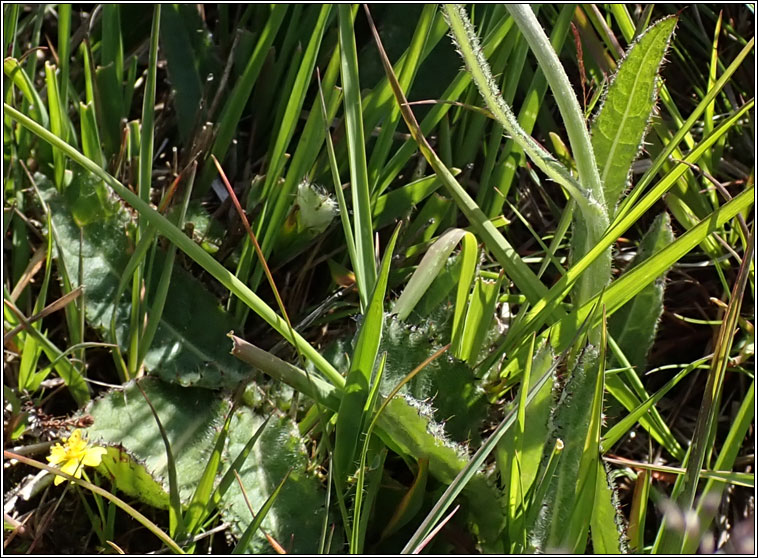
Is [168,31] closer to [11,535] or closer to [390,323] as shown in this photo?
[390,323]

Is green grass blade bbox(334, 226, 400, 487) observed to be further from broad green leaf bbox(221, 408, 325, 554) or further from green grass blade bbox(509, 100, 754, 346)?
green grass blade bbox(509, 100, 754, 346)

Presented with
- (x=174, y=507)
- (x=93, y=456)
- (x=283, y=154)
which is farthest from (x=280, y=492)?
(x=283, y=154)

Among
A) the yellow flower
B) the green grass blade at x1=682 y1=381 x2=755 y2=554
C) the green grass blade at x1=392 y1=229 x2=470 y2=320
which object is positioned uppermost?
the green grass blade at x1=392 y1=229 x2=470 y2=320

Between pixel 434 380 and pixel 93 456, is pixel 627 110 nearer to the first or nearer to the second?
pixel 434 380

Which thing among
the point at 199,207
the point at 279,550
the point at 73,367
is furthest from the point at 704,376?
the point at 73,367

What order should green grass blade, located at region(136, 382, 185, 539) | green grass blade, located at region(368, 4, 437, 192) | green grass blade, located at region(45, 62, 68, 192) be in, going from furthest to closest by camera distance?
green grass blade, located at region(45, 62, 68, 192)
green grass blade, located at region(368, 4, 437, 192)
green grass blade, located at region(136, 382, 185, 539)

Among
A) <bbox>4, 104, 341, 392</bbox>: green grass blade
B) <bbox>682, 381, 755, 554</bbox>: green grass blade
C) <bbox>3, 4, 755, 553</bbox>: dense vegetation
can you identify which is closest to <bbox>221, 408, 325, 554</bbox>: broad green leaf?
<bbox>3, 4, 755, 553</bbox>: dense vegetation

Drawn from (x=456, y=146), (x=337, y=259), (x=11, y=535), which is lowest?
(x=11, y=535)
